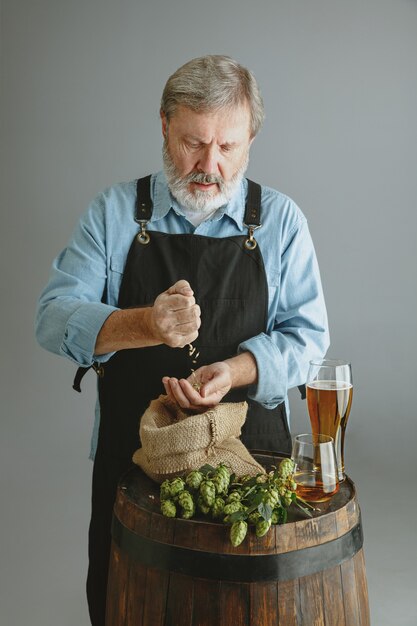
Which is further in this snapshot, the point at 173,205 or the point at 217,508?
the point at 173,205

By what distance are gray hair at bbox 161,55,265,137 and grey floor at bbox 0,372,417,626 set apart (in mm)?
1842

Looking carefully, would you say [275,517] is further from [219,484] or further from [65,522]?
[65,522]

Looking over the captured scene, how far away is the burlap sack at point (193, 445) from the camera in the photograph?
5.47 feet

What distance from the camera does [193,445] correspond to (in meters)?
1.67

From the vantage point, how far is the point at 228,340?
2.14 meters

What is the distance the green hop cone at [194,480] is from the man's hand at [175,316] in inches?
14.3

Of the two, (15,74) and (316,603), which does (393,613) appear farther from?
(15,74)

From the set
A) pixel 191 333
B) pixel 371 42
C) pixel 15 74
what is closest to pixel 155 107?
pixel 15 74

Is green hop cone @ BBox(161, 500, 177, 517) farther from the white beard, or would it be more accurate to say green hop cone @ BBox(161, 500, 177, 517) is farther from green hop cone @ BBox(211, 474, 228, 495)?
the white beard

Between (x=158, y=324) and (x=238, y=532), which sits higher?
(x=158, y=324)

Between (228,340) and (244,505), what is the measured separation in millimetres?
687

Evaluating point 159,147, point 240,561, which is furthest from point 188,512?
point 159,147

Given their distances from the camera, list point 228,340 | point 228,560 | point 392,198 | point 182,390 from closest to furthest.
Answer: point 228,560
point 182,390
point 228,340
point 392,198

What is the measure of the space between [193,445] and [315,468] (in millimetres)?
258
